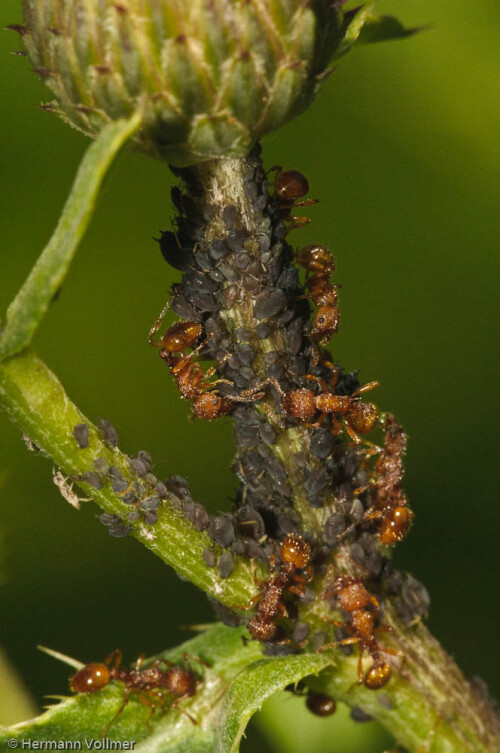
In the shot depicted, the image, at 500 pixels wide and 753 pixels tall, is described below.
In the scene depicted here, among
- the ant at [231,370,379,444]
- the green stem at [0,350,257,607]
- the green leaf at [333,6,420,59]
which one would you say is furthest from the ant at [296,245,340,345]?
the green stem at [0,350,257,607]

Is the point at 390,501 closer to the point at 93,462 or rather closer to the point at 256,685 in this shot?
the point at 256,685

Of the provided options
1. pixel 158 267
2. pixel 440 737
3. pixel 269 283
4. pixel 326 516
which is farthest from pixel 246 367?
pixel 158 267

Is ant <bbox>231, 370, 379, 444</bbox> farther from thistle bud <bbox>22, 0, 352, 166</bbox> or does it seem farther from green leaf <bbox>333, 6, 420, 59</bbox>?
green leaf <bbox>333, 6, 420, 59</bbox>

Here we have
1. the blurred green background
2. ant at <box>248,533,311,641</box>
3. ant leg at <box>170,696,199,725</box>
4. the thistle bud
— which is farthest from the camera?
the blurred green background

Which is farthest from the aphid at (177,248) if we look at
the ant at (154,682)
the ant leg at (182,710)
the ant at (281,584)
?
the ant leg at (182,710)

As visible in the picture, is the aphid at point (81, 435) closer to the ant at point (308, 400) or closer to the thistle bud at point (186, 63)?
the ant at point (308, 400)

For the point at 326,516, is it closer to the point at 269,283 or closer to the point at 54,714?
the point at 269,283
